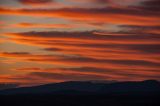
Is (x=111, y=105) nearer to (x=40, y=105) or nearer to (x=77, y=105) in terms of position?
(x=77, y=105)

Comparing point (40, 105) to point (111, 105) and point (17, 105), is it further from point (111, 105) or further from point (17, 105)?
point (111, 105)

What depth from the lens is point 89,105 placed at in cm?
7506

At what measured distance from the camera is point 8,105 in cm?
6850

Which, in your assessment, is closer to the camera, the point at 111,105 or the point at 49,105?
the point at 49,105

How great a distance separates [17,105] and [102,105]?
12.3 meters

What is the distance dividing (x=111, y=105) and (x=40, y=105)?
10625mm

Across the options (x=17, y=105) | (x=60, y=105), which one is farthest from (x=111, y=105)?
(x=17, y=105)

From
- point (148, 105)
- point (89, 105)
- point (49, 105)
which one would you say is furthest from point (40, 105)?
point (148, 105)

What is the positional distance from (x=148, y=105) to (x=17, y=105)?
18597mm

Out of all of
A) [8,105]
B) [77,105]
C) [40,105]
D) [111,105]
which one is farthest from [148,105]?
[8,105]

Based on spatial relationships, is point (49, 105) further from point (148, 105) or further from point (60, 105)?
point (148, 105)

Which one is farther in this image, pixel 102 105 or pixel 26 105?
pixel 102 105

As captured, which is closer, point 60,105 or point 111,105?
point 60,105

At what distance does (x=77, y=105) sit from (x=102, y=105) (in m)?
3.45
